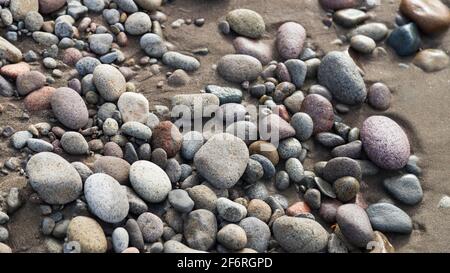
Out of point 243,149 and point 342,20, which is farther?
point 342,20

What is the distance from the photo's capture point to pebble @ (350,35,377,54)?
398cm

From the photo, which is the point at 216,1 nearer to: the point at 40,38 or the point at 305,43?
the point at 305,43

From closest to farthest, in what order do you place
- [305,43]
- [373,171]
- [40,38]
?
[373,171] → [40,38] → [305,43]

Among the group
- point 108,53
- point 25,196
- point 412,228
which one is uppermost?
point 108,53

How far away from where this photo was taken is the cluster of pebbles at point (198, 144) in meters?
2.94

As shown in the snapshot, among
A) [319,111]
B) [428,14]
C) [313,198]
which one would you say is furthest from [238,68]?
[428,14]

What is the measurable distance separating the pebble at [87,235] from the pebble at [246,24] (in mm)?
1845

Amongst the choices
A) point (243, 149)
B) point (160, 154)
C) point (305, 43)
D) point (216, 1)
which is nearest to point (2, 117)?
point (160, 154)

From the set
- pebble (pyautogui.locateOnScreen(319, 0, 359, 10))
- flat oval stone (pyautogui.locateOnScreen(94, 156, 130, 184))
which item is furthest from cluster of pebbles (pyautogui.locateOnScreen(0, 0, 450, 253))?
pebble (pyautogui.locateOnScreen(319, 0, 359, 10))

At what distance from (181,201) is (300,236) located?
0.67 meters

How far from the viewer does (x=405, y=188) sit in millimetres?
3324

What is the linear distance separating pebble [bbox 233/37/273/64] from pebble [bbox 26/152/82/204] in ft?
4.99

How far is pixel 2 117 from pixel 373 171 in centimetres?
226

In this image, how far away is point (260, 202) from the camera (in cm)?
313
